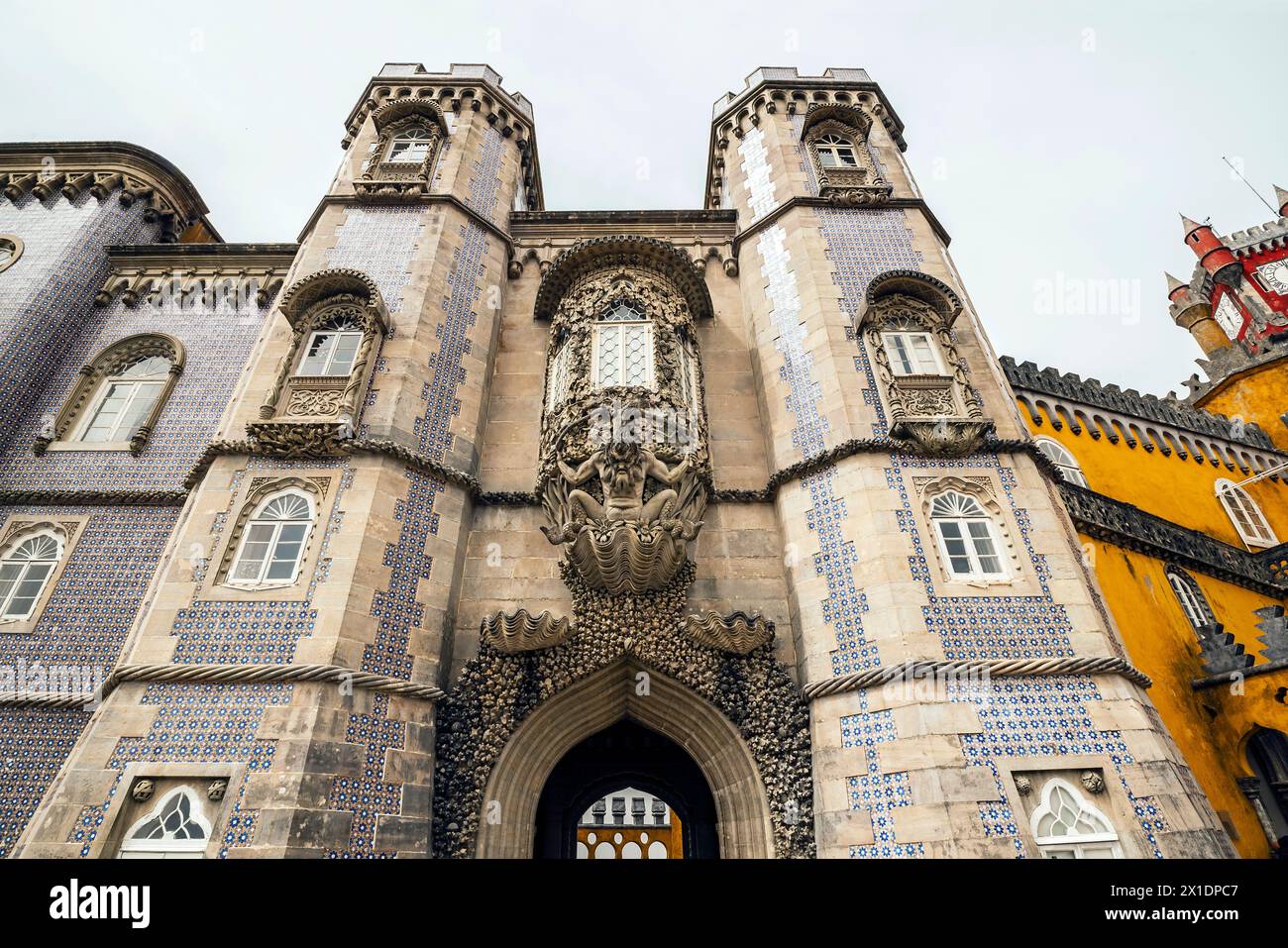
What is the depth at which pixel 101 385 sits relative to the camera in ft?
45.0

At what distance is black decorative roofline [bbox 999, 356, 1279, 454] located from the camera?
797 inches

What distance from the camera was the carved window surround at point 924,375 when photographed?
1004 cm

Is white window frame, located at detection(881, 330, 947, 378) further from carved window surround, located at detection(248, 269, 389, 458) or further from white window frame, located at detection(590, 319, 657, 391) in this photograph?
carved window surround, located at detection(248, 269, 389, 458)

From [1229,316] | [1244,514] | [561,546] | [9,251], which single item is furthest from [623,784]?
[1229,316]

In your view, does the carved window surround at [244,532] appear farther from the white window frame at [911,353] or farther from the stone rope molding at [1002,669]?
the white window frame at [911,353]

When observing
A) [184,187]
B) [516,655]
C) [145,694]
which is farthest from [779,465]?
[184,187]

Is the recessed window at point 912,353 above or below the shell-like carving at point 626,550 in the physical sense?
above

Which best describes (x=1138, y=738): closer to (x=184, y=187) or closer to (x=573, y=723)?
(x=573, y=723)

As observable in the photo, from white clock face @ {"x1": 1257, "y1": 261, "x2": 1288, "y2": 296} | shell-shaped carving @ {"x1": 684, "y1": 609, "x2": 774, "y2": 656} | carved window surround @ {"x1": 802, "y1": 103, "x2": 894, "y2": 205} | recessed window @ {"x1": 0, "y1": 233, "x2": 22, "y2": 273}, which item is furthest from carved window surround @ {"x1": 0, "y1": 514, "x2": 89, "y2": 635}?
white clock face @ {"x1": 1257, "y1": 261, "x2": 1288, "y2": 296}

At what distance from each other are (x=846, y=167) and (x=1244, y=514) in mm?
18505

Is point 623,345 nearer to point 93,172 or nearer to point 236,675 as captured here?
point 236,675

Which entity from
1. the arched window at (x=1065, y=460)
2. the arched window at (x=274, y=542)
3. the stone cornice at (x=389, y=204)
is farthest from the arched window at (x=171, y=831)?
the arched window at (x=1065, y=460)

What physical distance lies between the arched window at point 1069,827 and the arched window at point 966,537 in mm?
2745
